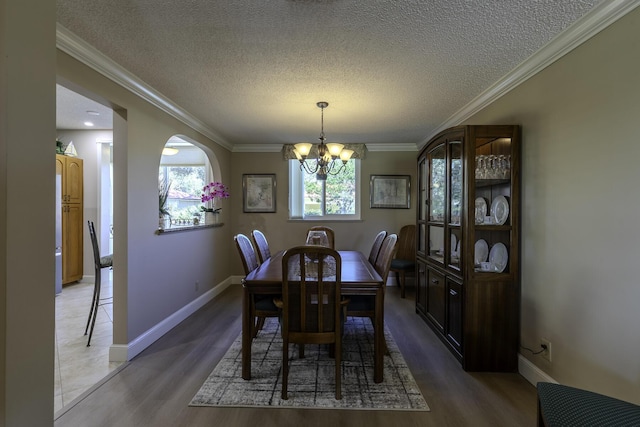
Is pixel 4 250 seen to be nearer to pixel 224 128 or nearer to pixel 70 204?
pixel 224 128

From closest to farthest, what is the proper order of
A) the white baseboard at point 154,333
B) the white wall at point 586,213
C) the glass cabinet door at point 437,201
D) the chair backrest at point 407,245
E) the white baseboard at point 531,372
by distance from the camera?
the white wall at point 586,213
the white baseboard at point 531,372
the white baseboard at point 154,333
the glass cabinet door at point 437,201
the chair backrest at point 407,245

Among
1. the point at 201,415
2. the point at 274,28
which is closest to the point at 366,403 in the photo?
the point at 201,415

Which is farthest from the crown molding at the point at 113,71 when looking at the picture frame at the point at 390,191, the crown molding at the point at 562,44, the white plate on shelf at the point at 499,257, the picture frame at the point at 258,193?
the white plate on shelf at the point at 499,257

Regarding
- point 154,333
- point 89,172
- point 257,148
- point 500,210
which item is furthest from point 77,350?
point 500,210

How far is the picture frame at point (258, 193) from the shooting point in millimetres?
4828

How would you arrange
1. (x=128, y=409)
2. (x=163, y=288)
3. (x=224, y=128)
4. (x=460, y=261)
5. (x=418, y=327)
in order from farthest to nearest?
(x=224, y=128) < (x=418, y=327) < (x=163, y=288) < (x=460, y=261) < (x=128, y=409)

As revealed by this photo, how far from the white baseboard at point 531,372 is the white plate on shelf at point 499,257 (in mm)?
684

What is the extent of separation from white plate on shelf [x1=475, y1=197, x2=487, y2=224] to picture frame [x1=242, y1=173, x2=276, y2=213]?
3160 mm

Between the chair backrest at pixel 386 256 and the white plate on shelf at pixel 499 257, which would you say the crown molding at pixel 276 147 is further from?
the white plate on shelf at pixel 499 257

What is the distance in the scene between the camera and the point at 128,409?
184 centimetres

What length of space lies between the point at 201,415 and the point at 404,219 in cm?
380

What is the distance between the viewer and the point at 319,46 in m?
1.90

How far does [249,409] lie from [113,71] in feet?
8.45

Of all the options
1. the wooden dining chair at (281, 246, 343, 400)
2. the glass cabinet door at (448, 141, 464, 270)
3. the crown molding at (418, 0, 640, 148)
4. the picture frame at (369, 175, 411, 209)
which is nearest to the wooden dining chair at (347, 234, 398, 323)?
the wooden dining chair at (281, 246, 343, 400)
